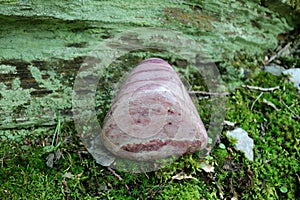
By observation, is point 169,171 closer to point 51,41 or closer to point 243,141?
point 243,141

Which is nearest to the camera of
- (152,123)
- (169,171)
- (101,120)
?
(152,123)

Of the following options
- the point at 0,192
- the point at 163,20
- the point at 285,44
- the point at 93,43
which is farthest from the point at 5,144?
the point at 285,44

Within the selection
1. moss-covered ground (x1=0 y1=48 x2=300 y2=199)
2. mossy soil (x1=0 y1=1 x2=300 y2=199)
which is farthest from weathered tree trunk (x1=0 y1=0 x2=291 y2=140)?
moss-covered ground (x1=0 y1=48 x2=300 y2=199)

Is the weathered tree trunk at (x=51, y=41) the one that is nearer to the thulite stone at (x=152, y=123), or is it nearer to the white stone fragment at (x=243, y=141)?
the thulite stone at (x=152, y=123)

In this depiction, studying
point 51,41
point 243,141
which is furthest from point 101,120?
point 243,141

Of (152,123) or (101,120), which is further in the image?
(101,120)

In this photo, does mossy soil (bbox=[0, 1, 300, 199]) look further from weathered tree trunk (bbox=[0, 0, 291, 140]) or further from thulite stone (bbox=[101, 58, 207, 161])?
thulite stone (bbox=[101, 58, 207, 161])
